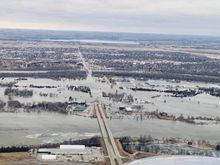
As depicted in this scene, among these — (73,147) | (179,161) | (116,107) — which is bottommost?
(116,107)

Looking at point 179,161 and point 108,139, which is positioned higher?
point 179,161

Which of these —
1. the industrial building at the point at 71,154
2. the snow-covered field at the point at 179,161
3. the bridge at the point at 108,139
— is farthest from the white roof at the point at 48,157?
the snow-covered field at the point at 179,161

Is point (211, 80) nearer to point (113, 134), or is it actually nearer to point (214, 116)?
point (214, 116)

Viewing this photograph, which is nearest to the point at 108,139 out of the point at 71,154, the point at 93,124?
the point at 71,154

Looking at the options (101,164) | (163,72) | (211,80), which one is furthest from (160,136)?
(163,72)

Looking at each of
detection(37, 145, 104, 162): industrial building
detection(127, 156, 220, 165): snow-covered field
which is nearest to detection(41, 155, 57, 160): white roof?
detection(37, 145, 104, 162): industrial building

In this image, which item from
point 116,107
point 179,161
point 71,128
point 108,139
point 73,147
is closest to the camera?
point 179,161

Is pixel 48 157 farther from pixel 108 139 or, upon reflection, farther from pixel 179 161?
pixel 179 161

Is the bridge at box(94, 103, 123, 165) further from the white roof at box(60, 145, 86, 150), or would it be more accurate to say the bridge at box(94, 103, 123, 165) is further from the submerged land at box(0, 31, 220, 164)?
the white roof at box(60, 145, 86, 150)

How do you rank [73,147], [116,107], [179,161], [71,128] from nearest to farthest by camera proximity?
[179,161] < [73,147] < [71,128] < [116,107]
